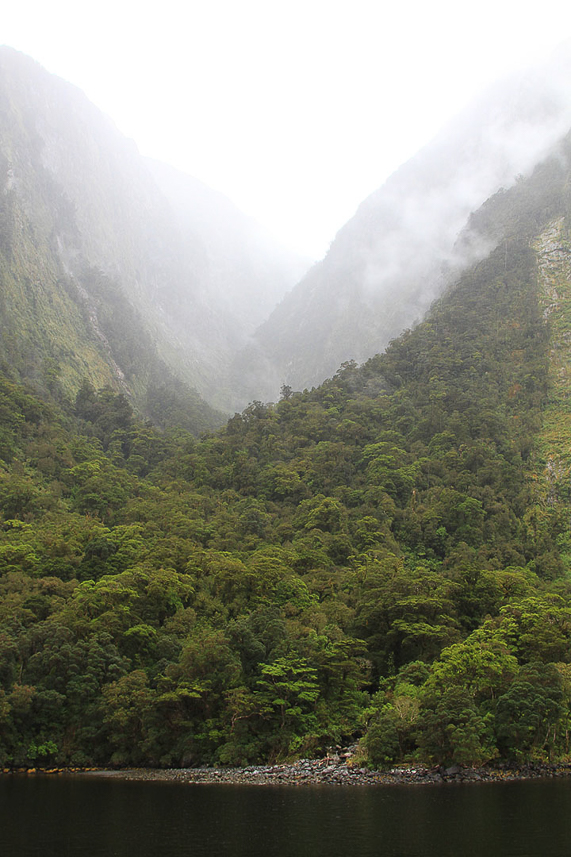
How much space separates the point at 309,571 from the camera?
56938 millimetres

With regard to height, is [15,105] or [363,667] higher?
[15,105]

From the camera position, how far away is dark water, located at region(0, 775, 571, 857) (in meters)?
20.9

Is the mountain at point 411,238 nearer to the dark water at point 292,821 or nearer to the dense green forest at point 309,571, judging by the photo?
the dense green forest at point 309,571

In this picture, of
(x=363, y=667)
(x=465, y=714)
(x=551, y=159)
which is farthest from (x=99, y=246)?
(x=465, y=714)

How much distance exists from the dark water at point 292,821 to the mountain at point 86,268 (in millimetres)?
79499

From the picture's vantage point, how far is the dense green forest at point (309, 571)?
37.5 m

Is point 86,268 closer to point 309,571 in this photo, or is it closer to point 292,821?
point 309,571

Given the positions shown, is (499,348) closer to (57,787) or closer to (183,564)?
(183,564)

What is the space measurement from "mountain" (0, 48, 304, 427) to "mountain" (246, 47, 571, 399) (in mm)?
21162

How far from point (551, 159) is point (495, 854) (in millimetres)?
122470

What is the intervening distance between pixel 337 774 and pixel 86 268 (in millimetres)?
126407

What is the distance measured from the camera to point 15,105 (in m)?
144

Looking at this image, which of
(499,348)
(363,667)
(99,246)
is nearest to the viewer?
(363,667)

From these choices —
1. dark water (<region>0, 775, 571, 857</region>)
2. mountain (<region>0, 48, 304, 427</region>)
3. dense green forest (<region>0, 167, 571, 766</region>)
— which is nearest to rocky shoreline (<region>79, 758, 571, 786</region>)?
dense green forest (<region>0, 167, 571, 766</region>)
